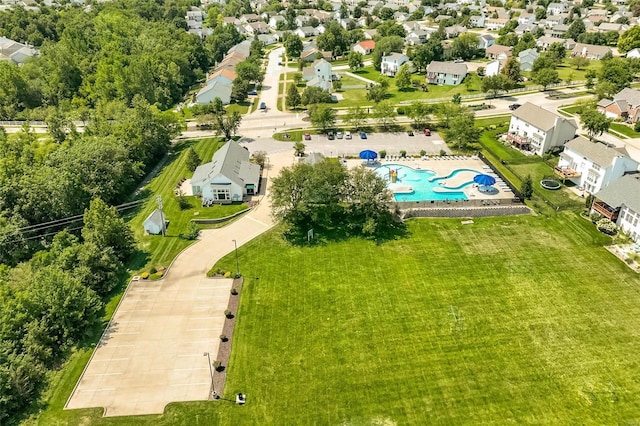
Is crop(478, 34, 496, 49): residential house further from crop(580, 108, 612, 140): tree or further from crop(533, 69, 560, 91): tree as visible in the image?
crop(580, 108, 612, 140): tree

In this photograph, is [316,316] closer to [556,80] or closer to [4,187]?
[4,187]

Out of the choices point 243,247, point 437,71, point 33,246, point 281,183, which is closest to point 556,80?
point 437,71

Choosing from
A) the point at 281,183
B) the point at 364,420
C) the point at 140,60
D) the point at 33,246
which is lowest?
A: the point at 364,420

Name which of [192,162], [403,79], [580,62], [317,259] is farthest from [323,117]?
[580,62]

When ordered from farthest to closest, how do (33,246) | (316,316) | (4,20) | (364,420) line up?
(4,20)
(33,246)
(316,316)
(364,420)

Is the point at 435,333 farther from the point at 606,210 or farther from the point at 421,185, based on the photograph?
the point at 606,210

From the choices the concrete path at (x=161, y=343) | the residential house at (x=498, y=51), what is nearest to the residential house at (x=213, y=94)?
the concrete path at (x=161, y=343)
